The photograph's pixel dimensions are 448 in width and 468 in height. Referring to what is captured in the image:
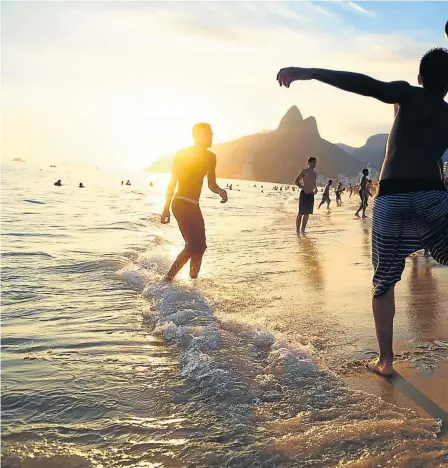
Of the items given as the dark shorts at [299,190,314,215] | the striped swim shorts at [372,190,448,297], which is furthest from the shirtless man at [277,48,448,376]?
the dark shorts at [299,190,314,215]

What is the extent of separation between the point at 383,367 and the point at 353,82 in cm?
175

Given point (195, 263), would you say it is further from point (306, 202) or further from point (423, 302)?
point (306, 202)

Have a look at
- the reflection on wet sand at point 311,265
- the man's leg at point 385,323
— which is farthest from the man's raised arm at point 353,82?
the reflection on wet sand at point 311,265

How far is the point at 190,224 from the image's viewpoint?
5.85m

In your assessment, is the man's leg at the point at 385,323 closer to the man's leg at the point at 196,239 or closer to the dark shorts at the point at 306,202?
the man's leg at the point at 196,239

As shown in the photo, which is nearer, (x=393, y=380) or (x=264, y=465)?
(x=264, y=465)

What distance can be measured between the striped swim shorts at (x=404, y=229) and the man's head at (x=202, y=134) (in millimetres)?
3144

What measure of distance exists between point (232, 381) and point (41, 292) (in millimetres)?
3366

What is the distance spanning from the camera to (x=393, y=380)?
2.85 m

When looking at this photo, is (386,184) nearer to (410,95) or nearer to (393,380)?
(410,95)

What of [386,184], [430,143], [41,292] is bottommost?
[41,292]

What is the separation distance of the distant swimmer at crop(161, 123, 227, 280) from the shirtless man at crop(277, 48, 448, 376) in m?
3.04

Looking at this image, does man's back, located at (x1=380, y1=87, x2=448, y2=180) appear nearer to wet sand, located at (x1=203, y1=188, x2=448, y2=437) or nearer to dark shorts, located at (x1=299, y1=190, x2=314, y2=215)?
wet sand, located at (x1=203, y1=188, x2=448, y2=437)

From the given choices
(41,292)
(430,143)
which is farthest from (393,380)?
(41,292)
